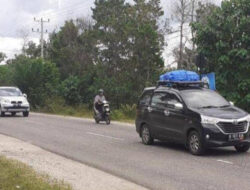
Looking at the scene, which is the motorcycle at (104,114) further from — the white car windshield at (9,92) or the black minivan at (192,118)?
the white car windshield at (9,92)

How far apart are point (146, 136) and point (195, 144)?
2828 millimetres

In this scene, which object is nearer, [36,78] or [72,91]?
[72,91]

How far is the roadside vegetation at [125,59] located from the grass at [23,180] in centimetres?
1516

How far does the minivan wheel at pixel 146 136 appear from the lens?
1536cm

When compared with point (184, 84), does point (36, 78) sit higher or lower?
higher

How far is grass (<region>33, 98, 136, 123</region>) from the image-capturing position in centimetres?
3070

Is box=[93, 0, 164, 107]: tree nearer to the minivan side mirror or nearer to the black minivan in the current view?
the black minivan

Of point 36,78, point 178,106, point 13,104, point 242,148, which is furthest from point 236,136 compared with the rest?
point 36,78

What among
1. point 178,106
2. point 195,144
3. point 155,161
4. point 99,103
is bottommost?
point 155,161

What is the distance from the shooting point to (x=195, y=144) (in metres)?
12.9

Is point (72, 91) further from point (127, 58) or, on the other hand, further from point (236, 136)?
point (236, 136)

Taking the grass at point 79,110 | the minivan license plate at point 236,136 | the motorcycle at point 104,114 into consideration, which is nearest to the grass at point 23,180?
the minivan license plate at point 236,136

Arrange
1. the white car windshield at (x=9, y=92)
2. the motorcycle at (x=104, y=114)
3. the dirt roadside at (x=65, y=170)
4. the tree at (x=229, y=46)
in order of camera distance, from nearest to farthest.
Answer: the dirt roadside at (x=65, y=170) → the tree at (x=229, y=46) → the motorcycle at (x=104, y=114) → the white car windshield at (x=9, y=92)

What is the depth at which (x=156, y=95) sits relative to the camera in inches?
594
